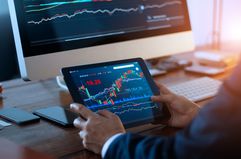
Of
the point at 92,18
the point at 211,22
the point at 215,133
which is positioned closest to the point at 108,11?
the point at 92,18

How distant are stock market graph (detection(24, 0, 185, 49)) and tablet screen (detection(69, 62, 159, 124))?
0.22m

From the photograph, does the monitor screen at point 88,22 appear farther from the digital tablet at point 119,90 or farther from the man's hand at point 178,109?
the man's hand at point 178,109

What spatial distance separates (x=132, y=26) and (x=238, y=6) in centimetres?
167

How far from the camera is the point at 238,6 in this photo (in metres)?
2.84

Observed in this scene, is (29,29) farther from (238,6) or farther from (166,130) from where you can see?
(238,6)

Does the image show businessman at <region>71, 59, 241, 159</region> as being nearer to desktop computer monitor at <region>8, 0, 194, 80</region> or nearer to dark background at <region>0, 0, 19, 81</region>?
desktop computer monitor at <region>8, 0, 194, 80</region>

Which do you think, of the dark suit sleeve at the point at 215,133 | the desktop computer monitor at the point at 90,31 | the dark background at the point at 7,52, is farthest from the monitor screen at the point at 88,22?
the dark suit sleeve at the point at 215,133

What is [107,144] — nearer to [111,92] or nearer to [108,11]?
[111,92]

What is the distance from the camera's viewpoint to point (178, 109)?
1.11 m

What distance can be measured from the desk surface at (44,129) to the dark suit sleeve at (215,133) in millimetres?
221

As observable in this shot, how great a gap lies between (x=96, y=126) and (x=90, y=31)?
45cm

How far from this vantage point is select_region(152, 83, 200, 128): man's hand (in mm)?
1106

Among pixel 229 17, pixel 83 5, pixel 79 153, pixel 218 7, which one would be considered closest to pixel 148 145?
pixel 79 153

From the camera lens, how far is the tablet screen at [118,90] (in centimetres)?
107
